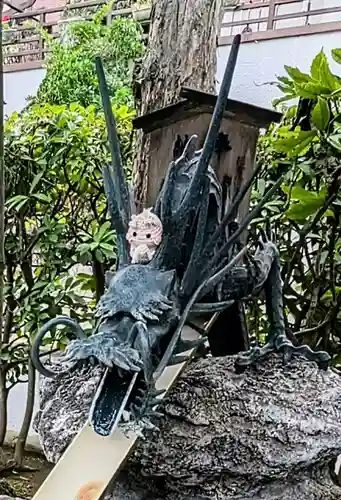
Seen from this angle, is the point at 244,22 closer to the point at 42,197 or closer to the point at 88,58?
the point at 88,58

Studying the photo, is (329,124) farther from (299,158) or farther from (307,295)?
(307,295)

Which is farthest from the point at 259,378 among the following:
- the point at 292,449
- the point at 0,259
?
the point at 0,259

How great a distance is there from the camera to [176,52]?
114 centimetres

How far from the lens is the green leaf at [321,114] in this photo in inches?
38.1

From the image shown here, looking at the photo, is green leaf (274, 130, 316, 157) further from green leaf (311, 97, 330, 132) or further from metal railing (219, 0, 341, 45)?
metal railing (219, 0, 341, 45)

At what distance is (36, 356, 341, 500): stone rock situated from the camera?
73 cm

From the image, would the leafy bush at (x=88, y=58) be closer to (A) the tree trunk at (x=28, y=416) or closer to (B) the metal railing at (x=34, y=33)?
(B) the metal railing at (x=34, y=33)

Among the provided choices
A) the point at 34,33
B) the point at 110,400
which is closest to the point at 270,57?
the point at 34,33

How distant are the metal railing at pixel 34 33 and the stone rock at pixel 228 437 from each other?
104 inches

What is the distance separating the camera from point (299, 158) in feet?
3.88

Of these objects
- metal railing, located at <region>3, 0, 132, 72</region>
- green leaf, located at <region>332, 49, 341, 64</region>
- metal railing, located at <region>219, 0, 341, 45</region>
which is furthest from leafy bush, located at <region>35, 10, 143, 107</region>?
green leaf, located at <region>332, 49, 341, 64</region>

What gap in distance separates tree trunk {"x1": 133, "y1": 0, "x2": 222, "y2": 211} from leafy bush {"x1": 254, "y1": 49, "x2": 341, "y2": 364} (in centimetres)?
16

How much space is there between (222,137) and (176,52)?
12.9 inches

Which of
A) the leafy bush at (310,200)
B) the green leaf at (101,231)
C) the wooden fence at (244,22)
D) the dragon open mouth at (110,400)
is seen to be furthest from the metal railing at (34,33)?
the dragon open mouth at (110,400)
